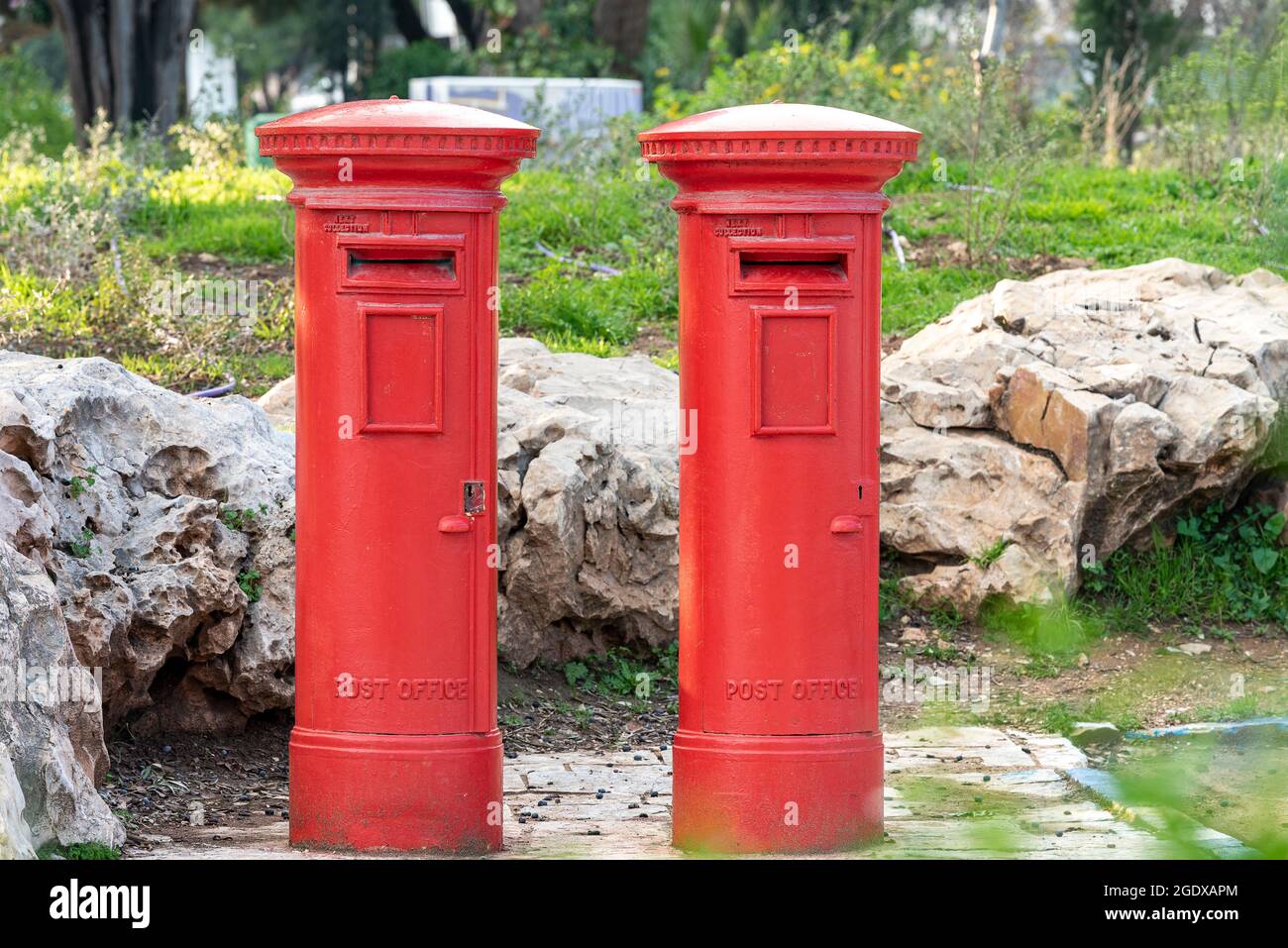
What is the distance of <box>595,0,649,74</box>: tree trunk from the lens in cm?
2350

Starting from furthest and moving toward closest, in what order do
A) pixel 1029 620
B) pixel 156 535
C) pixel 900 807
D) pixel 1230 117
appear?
pixel 1230 117, pixel 1029 620, pixel 156 535, pixel 900 807

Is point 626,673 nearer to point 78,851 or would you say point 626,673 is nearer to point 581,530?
point 581,530

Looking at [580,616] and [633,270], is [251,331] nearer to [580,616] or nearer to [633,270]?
[633,270]

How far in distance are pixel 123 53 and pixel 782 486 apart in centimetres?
1366

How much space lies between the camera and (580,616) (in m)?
6.46

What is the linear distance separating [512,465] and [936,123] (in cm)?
688

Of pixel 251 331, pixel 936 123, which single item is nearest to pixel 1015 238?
pixel 936 123

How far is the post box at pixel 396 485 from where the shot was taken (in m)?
4.34

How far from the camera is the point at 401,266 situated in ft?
14.4

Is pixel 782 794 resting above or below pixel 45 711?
below

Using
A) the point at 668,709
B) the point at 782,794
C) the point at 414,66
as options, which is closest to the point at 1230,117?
the point at 668,709

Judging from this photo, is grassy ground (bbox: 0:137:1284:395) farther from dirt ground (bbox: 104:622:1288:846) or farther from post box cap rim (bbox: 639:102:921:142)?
post box cap rim (bbox: 639:102:921:142)

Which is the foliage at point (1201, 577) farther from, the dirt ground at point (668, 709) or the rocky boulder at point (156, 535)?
the rocky boulder at point (156, 535)

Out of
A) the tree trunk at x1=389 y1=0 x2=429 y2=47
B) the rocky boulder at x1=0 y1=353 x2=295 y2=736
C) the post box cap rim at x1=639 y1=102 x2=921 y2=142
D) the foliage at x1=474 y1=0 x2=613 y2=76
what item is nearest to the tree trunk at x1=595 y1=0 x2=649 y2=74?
the foliage at x1=474 y1=0 x2=613 y2=76
